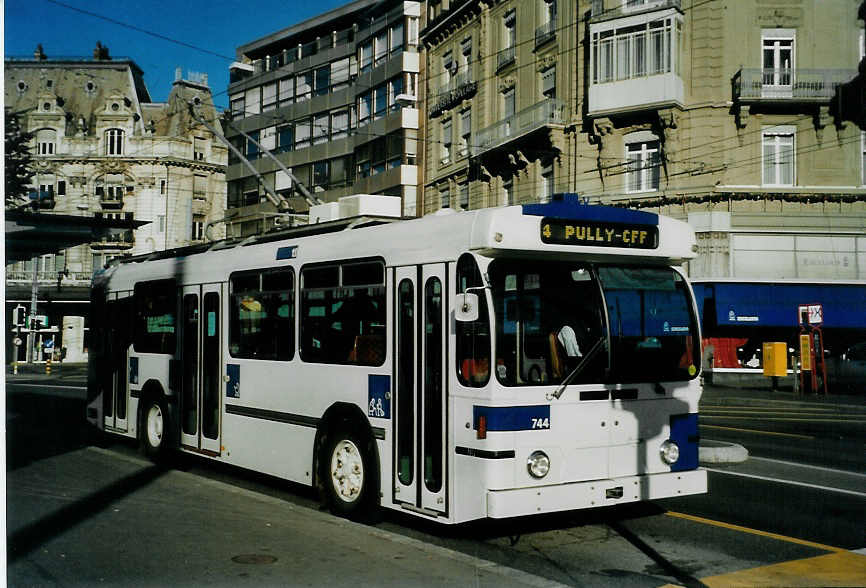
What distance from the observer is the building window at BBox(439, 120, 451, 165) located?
40.0 m

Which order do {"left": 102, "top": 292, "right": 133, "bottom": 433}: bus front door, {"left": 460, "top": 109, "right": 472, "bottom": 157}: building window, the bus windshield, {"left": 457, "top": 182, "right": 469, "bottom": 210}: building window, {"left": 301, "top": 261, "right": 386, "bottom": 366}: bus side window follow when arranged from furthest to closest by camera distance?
{"left": 460, "top": 109, "right": 472, "bottom": 157}: building window → {"left": 457, "top": 182, "right": 469, "bottom": 210}: building window → {"left": 102, "top": 292, "right": 133, "bottom": 433}: bus front door → {"left": 301, "top": 261, "right": 386, "bottom": 366}: bus side window → the bus windshield

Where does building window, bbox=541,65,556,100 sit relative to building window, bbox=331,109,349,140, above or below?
below

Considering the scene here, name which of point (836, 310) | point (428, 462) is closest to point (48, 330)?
point (836, 310)

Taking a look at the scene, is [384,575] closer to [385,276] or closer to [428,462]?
[428,462]

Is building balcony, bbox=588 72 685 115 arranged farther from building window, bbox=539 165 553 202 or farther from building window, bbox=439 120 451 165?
building window, bbox=439 120 451 165

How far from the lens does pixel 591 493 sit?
24.9ft

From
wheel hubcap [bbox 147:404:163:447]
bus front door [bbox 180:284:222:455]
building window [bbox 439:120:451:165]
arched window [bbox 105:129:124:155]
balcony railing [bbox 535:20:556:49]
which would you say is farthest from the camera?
building window [bbox 439:120:451:165]

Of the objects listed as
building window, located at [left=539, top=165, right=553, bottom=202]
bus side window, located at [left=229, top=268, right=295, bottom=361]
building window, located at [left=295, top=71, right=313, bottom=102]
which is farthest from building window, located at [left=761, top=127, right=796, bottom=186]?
bus side window, located at [left=229, top=268, right=295, bottom=361]

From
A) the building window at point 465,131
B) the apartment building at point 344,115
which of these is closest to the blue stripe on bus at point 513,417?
the building window at point 465,131

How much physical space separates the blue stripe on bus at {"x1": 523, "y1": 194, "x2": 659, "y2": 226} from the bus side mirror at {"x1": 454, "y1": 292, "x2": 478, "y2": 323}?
933mm

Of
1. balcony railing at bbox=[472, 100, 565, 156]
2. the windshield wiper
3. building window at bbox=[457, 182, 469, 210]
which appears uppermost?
balcony railing at bbox=[472, 100, 565, 156]

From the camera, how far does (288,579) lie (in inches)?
264

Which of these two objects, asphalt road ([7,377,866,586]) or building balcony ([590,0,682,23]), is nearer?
asphalt road ([7,377,866,586])

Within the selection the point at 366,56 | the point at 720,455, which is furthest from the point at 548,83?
the point at 720,455
